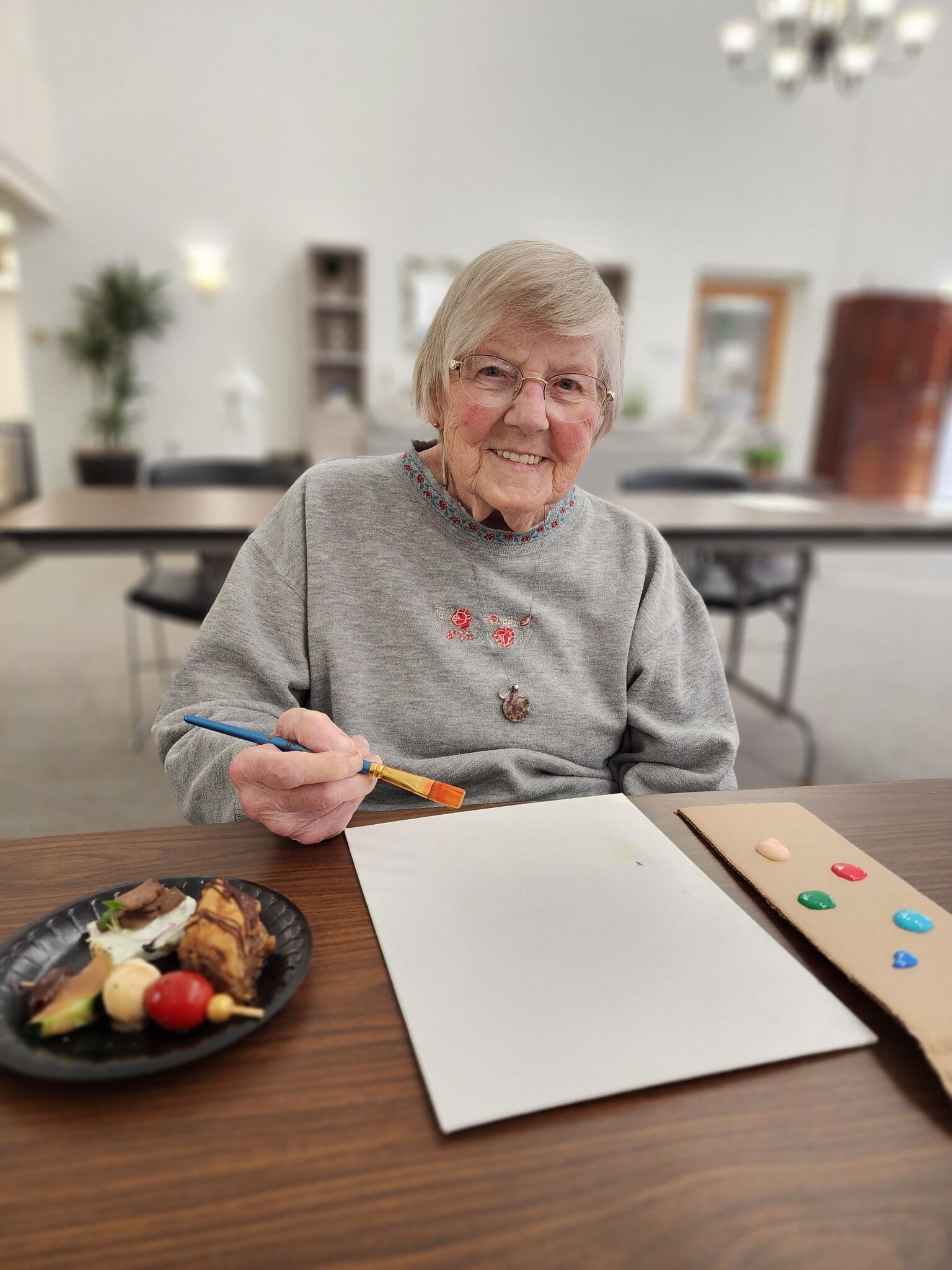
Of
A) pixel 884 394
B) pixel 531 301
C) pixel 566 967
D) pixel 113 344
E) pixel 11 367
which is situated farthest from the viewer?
pixel 11 367

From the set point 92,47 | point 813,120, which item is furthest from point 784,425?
point 92,47

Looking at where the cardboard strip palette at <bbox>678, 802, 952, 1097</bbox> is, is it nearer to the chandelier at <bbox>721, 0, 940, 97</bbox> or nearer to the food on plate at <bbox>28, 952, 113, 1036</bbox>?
the food on plate at <bbox>28, 952, 113, 1036</bbox>

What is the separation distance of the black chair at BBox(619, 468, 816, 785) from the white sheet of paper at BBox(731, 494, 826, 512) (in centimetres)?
15

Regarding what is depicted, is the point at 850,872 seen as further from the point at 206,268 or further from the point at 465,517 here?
the point at 206,268

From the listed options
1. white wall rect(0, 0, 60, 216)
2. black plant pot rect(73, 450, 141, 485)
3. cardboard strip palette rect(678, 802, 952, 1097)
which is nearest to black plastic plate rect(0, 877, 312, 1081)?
cardboard strip palette rect(678, 802, 952, 1097)

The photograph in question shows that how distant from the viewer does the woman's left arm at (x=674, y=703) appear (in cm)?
97

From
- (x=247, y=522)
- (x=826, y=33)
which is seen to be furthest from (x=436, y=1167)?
(x=826, y=33)

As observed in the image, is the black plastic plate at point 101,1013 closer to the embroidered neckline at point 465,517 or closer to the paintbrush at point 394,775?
the paintbrush at point 394,775

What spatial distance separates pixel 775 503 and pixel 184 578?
201 cm

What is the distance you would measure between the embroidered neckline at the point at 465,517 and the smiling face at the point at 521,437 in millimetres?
24

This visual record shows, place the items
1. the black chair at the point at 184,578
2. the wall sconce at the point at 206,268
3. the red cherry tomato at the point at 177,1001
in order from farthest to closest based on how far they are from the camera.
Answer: the wall sconce at the point at 206,268 → the black chair at the point at 184,578 → the red cherry tomato at the point at 177,1001

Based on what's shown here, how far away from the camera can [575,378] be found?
898 mm

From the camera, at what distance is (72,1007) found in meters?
0.48

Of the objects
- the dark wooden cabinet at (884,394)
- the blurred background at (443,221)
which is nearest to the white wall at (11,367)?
the blurred background at (443,221)
